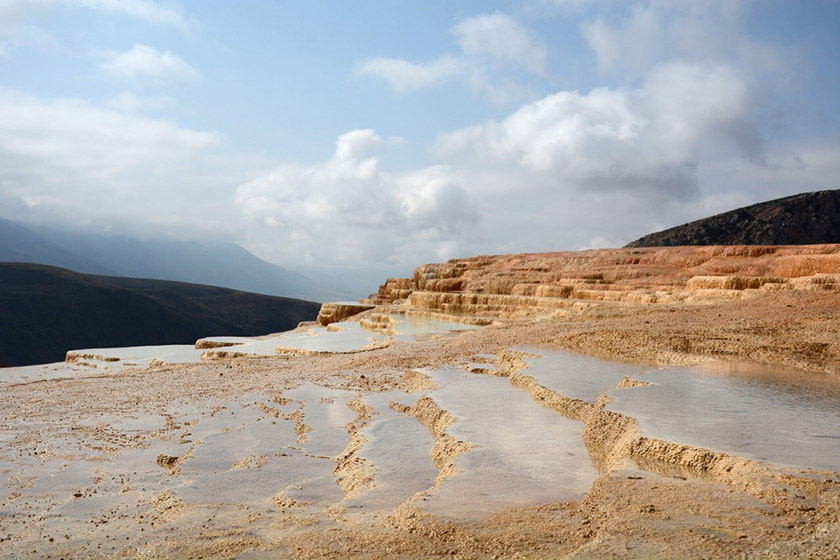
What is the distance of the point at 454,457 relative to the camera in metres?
4.96

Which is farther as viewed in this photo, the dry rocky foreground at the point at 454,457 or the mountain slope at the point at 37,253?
the mountain slope at the point at 37,253

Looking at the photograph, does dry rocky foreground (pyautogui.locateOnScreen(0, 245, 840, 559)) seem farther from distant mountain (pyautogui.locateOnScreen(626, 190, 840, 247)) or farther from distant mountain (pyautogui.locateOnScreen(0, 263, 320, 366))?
distant mountain (pyautogui.locateOnScreen(0, 263, 320, 366))

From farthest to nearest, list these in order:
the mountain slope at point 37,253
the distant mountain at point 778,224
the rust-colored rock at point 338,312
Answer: the mountain slope at point 37,253 < the distant mountain at point 778,224 < the rust-colored rock at point 338,312

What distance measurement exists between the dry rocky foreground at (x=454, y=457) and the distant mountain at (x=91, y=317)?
51760 mm

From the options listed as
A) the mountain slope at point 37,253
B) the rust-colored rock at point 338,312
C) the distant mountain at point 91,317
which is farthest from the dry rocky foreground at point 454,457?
the mountain slope at point 37,253

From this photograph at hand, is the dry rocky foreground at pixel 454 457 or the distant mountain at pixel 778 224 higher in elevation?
the distant mountain at pixel 778 224

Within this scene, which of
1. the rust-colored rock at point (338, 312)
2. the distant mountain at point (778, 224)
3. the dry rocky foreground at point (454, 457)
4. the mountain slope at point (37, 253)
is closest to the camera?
the dry rocky foreground at point (454, 457)

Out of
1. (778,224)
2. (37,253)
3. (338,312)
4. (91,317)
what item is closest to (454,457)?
(338,312)

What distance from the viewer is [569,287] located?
24.7m

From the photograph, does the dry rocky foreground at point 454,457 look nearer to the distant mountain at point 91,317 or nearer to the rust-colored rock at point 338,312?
the rust-colored rock at point 338,312

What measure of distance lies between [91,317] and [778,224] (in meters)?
64.7

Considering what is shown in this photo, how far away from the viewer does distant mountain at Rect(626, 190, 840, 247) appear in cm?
4591

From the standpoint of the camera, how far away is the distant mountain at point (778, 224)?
45.9 meters

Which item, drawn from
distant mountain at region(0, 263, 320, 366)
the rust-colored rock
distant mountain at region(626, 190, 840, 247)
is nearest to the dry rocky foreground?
the rust-colored rock
